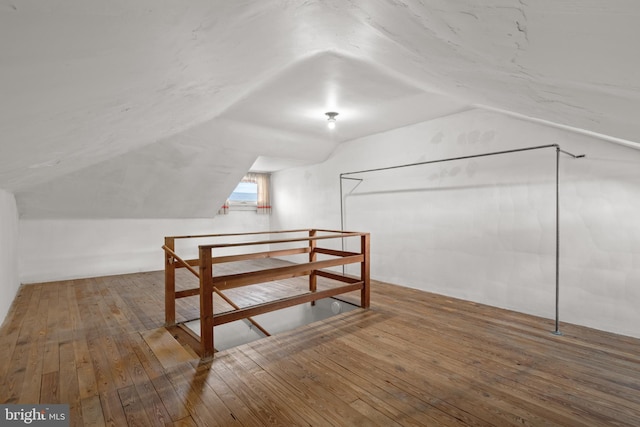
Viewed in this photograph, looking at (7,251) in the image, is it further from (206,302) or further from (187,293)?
(206,302)

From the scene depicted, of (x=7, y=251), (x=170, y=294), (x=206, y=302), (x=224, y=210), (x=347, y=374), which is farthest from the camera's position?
(x=224, y=210)

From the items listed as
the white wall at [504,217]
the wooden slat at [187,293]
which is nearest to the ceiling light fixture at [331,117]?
the white wall at [504,217]

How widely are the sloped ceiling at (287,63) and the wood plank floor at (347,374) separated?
65.0 inches

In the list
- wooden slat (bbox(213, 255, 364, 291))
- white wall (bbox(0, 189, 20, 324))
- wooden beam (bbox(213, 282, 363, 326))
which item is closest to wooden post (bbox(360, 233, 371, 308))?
wooden beam (bbox(213, 282, 363, 326))

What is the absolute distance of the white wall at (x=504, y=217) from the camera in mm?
Answer: 2922

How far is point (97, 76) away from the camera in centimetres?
146

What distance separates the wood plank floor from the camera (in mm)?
1766

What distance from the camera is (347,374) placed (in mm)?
2184

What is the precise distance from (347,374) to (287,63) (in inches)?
100

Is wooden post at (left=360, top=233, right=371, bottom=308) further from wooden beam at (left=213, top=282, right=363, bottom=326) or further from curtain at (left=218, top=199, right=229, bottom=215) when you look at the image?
curtain at (left=218, top=199, right=229, bottom=215)

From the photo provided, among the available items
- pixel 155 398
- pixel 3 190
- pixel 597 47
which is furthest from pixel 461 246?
pixel 3 190

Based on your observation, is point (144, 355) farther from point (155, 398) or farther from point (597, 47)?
point (597, 47)

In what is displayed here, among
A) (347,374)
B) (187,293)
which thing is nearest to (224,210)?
(187,293)

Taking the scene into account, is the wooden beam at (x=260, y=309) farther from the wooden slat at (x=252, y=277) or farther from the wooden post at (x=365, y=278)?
the wooden post at (x=365, y=278)
